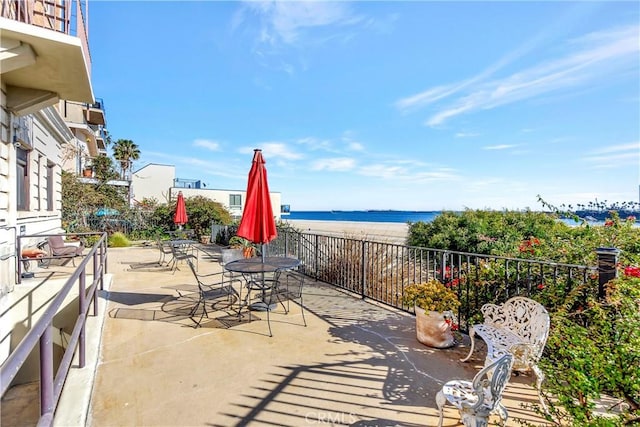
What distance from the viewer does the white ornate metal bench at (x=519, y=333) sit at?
2547mm

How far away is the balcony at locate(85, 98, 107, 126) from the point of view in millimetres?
21894

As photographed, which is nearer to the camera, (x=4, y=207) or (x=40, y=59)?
(x=40, y=59)

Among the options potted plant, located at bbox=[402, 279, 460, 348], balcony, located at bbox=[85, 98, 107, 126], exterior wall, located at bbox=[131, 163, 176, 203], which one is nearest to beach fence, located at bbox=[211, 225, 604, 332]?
potted plant, located at bbox=[402, 279, 460, 348]

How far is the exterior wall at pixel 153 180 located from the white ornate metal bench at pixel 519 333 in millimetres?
33251

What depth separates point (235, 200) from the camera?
32.1 meters

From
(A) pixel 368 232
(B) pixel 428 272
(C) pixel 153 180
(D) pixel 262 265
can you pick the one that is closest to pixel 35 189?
(D) pixel 262 265

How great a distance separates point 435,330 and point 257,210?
2.85 metres

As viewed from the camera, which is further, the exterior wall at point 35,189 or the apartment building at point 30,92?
the exterior wall at point 35,189

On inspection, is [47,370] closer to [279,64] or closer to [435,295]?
[435,295]

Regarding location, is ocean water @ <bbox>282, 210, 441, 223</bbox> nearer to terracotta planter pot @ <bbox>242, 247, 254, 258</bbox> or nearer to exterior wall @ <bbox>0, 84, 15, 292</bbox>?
terracotta planter pot @ <bbox>242, 247, 254, 258</bbox>

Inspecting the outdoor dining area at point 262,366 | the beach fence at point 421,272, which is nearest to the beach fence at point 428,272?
the beach fence at point 421,272

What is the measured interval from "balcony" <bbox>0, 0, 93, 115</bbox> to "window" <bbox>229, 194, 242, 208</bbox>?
26449 mm

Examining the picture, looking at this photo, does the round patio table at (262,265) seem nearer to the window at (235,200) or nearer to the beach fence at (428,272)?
the beach fence at (428,272)

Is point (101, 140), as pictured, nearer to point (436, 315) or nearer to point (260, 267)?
point (260, 267)
